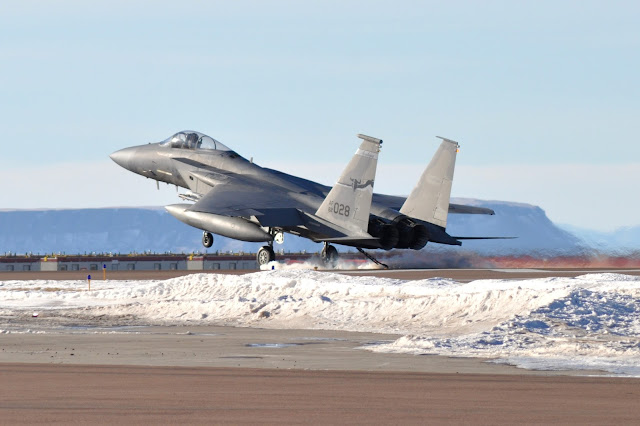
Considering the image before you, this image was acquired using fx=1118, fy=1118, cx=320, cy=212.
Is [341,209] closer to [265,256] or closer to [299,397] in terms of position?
[265,256]

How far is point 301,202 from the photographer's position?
46.0m

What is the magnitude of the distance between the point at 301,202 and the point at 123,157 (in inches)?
388

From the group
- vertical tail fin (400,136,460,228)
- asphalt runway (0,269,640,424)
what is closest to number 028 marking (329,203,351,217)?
vertical tail fin (400,136,460,228)

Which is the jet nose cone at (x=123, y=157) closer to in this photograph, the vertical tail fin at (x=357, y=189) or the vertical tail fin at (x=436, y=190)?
the vertical tail fin at (x=357, y=189)

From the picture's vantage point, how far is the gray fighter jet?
42.5 meters

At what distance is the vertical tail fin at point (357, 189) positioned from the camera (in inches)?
1650

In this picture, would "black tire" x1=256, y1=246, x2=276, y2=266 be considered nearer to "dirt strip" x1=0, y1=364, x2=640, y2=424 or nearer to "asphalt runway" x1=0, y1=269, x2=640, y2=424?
"asphalt runway" x1=0, y1=269, x2=640, y2=424

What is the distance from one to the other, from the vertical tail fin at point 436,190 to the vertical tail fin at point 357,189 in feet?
6.77

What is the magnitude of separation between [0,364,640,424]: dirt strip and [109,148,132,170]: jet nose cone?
1443 inches

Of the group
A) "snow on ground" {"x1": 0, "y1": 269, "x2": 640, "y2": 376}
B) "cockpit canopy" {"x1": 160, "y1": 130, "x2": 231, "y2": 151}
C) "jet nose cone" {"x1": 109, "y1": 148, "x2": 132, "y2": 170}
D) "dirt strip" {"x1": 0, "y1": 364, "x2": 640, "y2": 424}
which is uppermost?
"cockpit canopy" {"x1": 160, "y1": 130, "x2": 231, "y2": 151}

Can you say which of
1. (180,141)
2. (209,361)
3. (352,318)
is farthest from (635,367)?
(180,141)

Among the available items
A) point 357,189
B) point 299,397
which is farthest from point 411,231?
point 299,397

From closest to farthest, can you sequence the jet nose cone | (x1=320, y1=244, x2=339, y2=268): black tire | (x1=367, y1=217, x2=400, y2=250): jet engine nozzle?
1. (x1=367, y1=217, x2=400, y2=250): jet engine nozzle
2. (x1=320, y1=244, x2=339, y2=268): black tire
3. the jet nose cone

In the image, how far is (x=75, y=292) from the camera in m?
35.4
